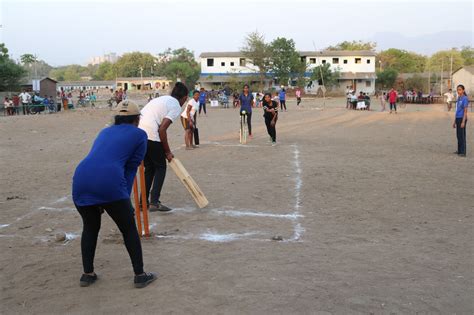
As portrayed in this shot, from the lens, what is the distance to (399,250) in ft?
18.4

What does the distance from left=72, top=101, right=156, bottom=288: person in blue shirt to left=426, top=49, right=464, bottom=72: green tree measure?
4171 inches

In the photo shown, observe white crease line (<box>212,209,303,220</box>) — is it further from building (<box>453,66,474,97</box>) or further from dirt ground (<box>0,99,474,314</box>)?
building (<box>453,66,474,97</box>)

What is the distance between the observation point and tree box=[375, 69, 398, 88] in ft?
266

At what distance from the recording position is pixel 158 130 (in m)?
6.93

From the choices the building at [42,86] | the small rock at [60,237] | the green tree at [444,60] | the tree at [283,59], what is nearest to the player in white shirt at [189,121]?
the small rock at [60,237]

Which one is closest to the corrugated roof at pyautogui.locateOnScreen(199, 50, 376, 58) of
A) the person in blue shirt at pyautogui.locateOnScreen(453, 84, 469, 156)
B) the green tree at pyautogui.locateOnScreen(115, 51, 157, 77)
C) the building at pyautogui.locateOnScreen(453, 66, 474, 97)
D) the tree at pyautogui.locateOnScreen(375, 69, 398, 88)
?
the tree at pyautogui.locateOnScreen(375, 69, 398, 88)

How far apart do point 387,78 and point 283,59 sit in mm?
19135

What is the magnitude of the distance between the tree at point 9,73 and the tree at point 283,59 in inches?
1486

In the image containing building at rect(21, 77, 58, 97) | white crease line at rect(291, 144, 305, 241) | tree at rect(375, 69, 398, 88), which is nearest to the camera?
white crease line at rect(291, 144, 305, 241)

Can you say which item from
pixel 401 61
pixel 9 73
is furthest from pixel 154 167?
pixel 401 61

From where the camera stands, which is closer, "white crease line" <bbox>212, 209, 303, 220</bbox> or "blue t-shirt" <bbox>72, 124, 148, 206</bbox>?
"blue t-shirt" <bbox>72, 124, 148, 206</bbox>

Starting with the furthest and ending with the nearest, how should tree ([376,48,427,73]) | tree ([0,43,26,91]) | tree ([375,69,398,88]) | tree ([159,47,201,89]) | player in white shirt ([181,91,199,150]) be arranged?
tree ([376,48,427,73]) < tree ([159,47,201,89]) < tree ([375,69,398,88]) < tree ([0,43,26,91]) < player in white shirt ([181,91,199,150])

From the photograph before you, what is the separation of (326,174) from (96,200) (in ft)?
22.9

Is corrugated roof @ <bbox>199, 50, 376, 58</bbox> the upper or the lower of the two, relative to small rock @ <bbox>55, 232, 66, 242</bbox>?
upper
